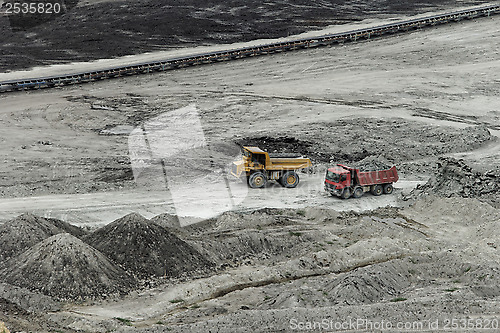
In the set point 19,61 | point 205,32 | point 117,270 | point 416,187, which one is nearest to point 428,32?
point 205,32

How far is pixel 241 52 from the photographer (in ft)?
140

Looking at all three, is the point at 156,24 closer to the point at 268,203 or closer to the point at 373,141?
the point at 373,141

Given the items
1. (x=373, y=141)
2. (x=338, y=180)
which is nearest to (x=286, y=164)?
(x=338, y=180)

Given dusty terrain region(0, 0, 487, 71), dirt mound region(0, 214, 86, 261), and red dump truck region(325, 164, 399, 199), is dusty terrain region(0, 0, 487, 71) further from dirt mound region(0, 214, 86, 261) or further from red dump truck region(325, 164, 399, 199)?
dirt mound region(0, 214, 86, 261)

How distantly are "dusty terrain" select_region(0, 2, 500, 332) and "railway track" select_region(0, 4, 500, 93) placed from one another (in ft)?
3.74

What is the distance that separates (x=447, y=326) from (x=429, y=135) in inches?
780

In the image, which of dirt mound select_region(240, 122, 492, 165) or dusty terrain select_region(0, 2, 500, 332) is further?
dirt mound select_region(240, 122, 492, 165)

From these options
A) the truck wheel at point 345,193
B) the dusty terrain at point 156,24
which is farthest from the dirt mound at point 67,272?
the dusty terrain at point 156,24

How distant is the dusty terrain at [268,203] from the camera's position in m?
13.5

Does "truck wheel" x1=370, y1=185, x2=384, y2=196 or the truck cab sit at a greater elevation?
the truck cab

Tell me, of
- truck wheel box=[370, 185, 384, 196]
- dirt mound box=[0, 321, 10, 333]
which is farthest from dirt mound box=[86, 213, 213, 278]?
truck wheel box=[370, 185, 384, 196]

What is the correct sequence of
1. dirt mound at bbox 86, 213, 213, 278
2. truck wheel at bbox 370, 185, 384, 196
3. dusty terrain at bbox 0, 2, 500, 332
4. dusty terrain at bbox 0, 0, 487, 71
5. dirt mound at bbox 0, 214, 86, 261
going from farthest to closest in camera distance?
dusty terrain at bbox 0, 0, 487, 71 < truck wheel at bbox 370, 185, 384, 196 < dirt mound at bbox 0, 214, 86, 261 < dirt mound at bbox 86, 213, 213, 278 < dusty terrain at bbox 0, 2, 500, 332

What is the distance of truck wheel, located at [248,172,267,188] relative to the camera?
23.8m

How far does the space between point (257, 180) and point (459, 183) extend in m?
7.59
